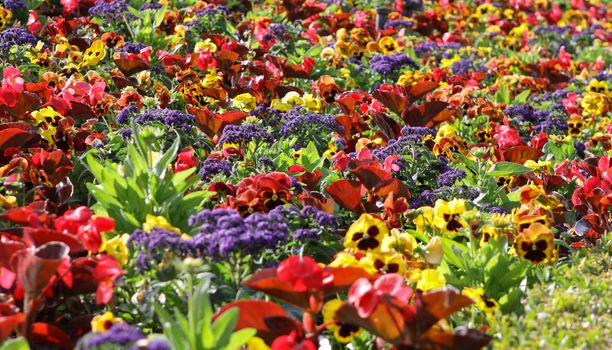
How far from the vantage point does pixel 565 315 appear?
114 inches

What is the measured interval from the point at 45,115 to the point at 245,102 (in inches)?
46.1

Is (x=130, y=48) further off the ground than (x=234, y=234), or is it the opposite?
(x=234, y=234)

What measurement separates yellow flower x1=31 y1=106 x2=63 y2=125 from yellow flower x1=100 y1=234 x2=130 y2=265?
1.45 metres

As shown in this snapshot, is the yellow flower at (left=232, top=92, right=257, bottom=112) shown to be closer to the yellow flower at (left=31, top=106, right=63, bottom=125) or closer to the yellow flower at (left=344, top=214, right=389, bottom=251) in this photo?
the yellow flower at (left=31, top=106, right=63, bottom=125)

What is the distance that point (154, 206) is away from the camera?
3.39 m

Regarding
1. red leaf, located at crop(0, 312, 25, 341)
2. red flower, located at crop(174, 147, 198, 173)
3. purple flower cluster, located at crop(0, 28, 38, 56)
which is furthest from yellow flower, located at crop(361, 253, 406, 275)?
purple flower cluster, located at crop(0, 28, 38, 56)

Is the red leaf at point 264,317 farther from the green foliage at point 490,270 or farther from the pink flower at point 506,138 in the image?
the pink flower at point 506,138

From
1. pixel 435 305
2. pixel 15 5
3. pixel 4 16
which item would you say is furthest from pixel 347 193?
pixel 15 5

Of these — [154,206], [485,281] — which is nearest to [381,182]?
[485,281]

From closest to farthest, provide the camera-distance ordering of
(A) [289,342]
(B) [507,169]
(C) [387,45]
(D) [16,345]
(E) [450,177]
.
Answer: (D) [16,345]
(A) [289,342]
(E) [450,177]
(B) [507,169]
(C) [387,45]

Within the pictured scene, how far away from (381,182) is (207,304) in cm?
147

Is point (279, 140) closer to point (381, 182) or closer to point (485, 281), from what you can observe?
point (381, 182)

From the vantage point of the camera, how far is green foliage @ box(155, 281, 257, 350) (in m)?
2.48

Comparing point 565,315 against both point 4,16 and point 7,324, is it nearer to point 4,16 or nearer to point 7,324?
point 7,324
